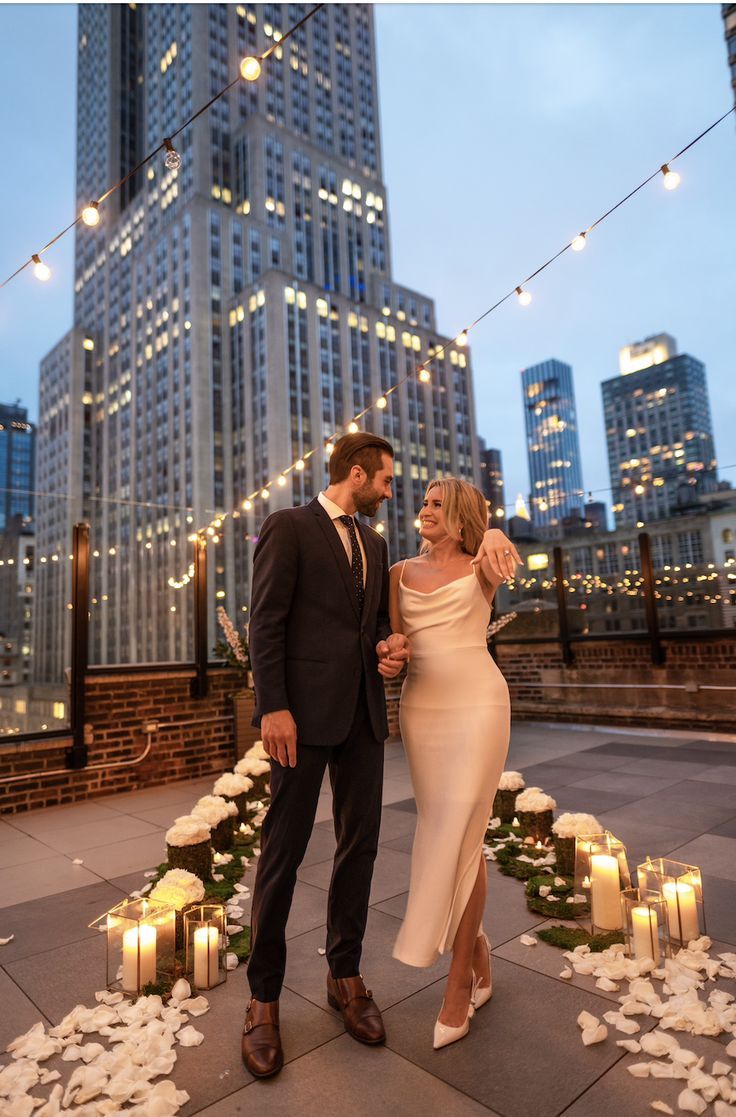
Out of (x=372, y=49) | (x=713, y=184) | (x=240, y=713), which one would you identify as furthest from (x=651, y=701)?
(x=713, y=184)

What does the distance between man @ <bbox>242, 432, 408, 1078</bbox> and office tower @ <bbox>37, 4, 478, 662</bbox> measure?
49.1 metres

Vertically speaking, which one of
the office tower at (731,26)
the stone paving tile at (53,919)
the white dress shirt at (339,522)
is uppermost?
the office tower at (731,26)

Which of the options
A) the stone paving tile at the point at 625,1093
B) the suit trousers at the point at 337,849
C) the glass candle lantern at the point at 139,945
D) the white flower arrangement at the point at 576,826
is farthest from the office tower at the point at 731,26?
the glass candle lantern at the point at 139,945

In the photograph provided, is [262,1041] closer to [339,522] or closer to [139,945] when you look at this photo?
[139,945]

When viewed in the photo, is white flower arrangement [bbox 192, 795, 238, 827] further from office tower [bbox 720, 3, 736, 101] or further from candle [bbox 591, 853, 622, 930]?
office tower [bbox 720, 3, 736, 101]

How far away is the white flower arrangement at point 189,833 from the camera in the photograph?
3.46m

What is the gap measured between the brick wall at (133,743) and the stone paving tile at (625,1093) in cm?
518

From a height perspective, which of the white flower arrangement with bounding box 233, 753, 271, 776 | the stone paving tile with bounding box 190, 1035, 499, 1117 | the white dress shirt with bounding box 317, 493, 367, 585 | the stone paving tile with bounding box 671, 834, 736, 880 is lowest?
the stone paving tile with bounding box 671, 834, 736, 880

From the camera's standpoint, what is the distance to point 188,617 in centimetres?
840

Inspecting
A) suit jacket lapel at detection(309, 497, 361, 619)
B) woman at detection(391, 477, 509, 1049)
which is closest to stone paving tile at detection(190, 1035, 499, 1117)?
woman at detection(391, 477, 509, 1049)

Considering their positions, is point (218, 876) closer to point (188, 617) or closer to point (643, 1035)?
point (643, 1035)

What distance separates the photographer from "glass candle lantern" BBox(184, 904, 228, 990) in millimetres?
2496

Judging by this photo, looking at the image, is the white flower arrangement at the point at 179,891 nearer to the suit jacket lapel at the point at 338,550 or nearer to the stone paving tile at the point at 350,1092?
the stone paving tile at the point at 350,1092

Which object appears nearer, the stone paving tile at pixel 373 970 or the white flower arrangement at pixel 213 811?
the stone paving tile at pixel 373 970
